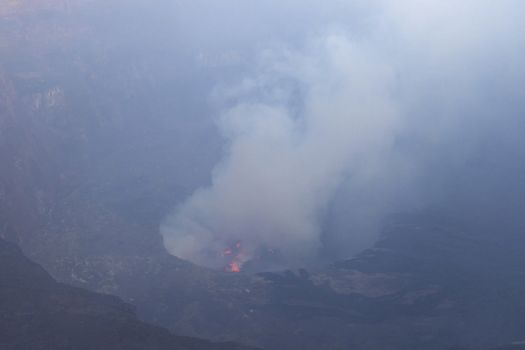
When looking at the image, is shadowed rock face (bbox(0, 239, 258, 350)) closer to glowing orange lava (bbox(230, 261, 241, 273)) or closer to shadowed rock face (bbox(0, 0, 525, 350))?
shadowed rock face (bbox(0, 0, 525, 350))

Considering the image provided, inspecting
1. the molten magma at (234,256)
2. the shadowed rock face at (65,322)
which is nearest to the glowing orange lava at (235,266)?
the molten magma at (234,256)

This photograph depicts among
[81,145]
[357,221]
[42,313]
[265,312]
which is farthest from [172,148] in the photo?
[42,313]

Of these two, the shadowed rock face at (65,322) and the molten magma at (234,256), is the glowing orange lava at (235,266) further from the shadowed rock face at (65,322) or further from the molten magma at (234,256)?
the shadowed rock face at (65,322)

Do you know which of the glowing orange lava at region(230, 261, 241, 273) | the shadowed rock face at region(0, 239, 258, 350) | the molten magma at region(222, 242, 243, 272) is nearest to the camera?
the shadowed rock face at region(0, 239, 258, 350)

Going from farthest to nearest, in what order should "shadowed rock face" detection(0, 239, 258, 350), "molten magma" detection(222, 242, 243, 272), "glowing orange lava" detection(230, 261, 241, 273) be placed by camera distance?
"molten magma" detection(222, 242, 243, 272)
"glowing orange lava" detection(230, 261, 241, 273)
"shadowed rock face" detection(0, 239, 258, 350)

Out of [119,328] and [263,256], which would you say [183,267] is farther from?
[119,328]

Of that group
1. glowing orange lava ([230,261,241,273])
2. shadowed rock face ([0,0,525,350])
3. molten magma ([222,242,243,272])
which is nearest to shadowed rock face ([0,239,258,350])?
shadowed rock face ([0,0,525,350])
